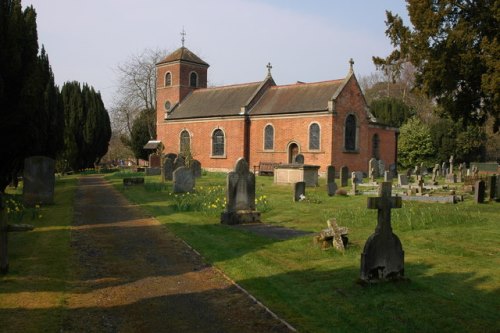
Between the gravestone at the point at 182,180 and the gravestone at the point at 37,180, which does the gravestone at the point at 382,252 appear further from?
the gravestone at the point at 182,180

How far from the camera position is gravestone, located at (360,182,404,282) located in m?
6.21

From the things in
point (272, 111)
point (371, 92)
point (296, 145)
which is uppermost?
point (371, 92)

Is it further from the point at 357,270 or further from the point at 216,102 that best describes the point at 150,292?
the point at 216,102

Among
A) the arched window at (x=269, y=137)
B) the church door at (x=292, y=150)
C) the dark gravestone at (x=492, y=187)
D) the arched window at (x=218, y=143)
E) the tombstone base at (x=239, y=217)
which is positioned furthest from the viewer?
the arched window at (x=218, y=143)

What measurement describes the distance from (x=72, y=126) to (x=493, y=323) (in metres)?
38.8

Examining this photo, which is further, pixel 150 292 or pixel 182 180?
pixel 182 180

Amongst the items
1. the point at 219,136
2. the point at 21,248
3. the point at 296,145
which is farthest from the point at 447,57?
the point at 219,136

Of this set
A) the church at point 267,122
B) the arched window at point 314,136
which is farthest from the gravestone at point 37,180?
the arched window at point 314,136

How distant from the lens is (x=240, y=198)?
1195 cm

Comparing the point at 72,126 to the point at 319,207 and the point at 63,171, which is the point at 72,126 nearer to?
the point at 63,171

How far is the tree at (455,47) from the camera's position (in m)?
12.6

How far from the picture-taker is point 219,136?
130 feet

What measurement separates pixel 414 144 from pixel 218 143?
60.2 ft

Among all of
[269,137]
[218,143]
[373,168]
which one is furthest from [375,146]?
[218,143]
